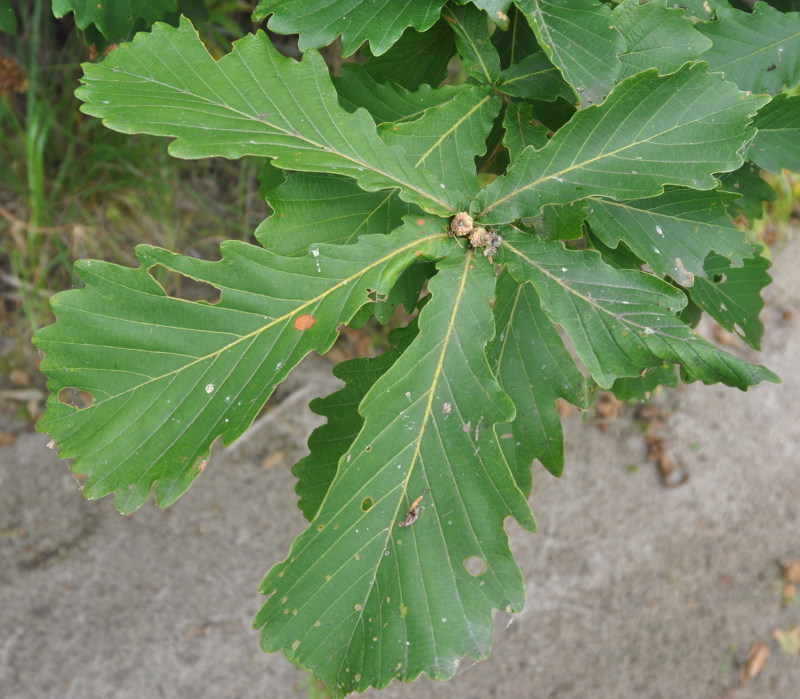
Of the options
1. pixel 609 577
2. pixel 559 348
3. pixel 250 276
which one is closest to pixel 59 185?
pixel 250 276

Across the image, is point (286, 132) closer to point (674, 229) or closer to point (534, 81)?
point (534, 81)

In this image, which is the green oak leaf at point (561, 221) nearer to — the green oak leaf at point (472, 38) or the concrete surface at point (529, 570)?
the green oak leaf at point (472, 38)

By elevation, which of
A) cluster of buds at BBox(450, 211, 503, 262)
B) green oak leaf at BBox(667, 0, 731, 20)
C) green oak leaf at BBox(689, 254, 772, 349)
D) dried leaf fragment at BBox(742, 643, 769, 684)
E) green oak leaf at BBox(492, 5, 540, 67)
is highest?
green oak leaf at BBox(667, 0, 731, 20)

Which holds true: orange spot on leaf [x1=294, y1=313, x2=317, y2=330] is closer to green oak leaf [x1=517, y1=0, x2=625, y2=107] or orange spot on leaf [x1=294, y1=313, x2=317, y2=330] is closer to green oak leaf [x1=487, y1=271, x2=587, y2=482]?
green oak leaf [x1=487, y1=271, x2=587, y2=482]

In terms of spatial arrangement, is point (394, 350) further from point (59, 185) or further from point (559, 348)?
point (59, 185)

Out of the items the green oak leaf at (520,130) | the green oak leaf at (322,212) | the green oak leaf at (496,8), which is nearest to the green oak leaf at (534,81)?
the green oak leaf at (520,130)

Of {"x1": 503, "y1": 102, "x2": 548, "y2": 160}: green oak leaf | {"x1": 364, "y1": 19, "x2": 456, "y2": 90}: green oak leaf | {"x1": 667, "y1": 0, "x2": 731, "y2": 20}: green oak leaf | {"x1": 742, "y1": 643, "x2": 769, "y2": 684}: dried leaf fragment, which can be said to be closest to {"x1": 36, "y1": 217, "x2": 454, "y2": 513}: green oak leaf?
{"x1": 503, "y1": 102, "x2": 548, "y2": 160}: green oak leaf

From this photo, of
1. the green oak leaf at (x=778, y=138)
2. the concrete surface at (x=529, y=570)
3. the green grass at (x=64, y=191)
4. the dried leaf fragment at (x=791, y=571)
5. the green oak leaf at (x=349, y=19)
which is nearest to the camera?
the green oak leaf at (x=349, y=19)
